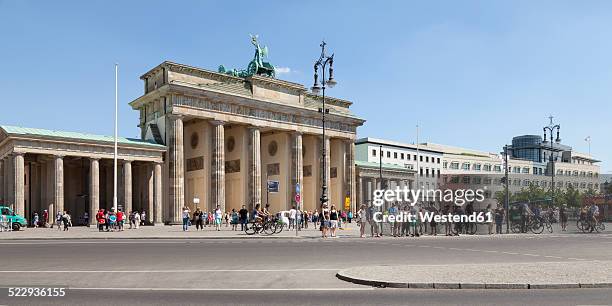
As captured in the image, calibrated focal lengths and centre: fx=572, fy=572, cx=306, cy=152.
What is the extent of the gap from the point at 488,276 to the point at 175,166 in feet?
169

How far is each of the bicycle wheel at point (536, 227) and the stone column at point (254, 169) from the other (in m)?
37.2

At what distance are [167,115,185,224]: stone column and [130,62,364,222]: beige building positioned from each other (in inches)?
4.0

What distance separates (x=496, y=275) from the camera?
1198 cm

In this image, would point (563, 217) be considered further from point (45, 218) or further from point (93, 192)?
point (45, 218)

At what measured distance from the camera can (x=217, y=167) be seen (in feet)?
207

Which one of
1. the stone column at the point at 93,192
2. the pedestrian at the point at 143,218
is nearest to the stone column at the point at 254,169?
the pedestrian at the point at 143,218

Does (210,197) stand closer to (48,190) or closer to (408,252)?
(48,190)

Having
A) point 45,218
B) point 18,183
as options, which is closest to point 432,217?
point 45,218

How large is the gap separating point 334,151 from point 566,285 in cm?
6795

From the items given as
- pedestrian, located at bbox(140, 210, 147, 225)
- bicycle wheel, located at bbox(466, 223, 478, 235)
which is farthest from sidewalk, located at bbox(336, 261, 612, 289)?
pedestrian, located at bbox(140, 210, 147, 225)

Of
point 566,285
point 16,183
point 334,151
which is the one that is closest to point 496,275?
point 566,285

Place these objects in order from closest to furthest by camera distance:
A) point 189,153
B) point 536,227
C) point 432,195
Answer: point 432,195
point 536,227
point 189,153

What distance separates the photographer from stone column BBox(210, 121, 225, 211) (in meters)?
62.7

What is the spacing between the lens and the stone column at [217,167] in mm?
62688
